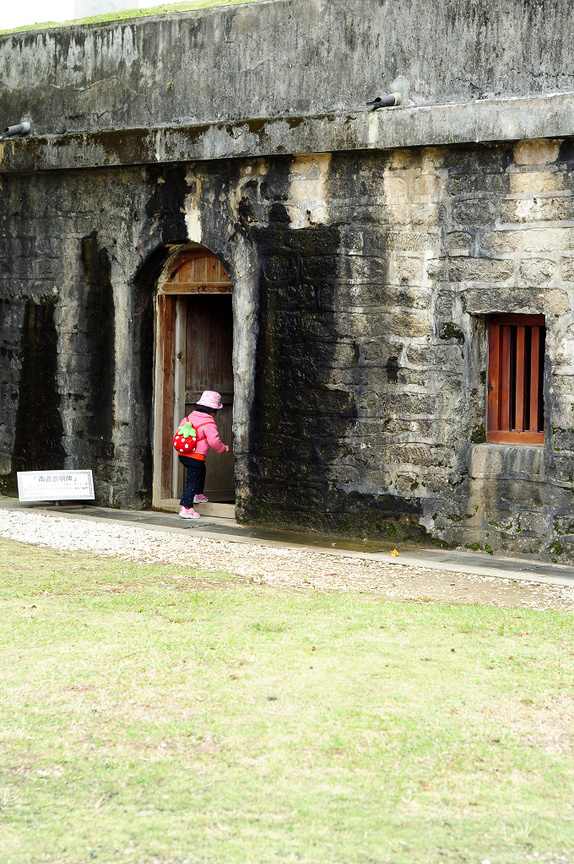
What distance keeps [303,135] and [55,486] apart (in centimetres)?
402

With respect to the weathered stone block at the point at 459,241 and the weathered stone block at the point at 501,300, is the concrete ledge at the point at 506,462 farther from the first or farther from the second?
the weathered stone block at the point at 459,241

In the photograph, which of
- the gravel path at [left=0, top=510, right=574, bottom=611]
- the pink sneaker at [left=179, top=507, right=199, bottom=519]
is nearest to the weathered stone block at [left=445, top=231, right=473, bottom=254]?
the gravel path at [left=0, top=510, right=574, bottom=611]

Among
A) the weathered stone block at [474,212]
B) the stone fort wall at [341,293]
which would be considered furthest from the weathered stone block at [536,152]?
the weathered stone block at [474,212]

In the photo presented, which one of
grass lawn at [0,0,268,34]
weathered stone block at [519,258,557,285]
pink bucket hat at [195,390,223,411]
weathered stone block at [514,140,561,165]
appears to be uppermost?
grass lawn at [0,0,268,34]

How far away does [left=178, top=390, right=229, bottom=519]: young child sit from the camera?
10086 mm

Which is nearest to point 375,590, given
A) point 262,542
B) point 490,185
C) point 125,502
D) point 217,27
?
point 262,542

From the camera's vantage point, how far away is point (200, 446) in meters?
10.1

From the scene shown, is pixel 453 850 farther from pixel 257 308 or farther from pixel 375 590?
pixel 257 308

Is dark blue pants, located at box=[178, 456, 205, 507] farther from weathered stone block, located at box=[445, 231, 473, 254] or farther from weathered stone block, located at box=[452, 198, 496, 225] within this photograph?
weathered stone block, located at box=[452, 198, 496, 225]

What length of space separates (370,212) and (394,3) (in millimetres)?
1627

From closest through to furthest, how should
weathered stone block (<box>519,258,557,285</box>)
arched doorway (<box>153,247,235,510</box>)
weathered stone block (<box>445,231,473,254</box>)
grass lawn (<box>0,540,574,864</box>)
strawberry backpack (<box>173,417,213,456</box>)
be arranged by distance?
grass lawn (<box>0,540,574,864</box>) → weathered stone block (<box>519,258,557,285</box>) → weathered stone block (<box>445,231,473,254</box>) → strawberry backpack (<box>173,417,213,456</box>) → arched doorway (<box>153,247,235,510</box>)

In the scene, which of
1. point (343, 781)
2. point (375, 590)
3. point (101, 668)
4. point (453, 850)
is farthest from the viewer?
point (375, 590)

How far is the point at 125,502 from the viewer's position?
10.6 m

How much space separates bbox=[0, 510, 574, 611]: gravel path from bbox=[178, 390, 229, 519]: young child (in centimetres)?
88
